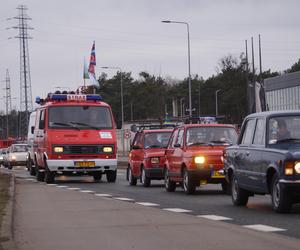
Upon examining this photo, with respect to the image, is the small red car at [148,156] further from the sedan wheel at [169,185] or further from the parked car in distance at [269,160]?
the parked car in distance at [269,160]

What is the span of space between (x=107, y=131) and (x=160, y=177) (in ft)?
16.0

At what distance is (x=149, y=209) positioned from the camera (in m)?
16.3

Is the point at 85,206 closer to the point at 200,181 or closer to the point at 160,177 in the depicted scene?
the point at 200,181

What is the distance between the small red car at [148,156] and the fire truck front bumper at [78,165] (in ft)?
6.05

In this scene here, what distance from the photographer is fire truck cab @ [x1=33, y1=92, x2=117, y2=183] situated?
2945 cm

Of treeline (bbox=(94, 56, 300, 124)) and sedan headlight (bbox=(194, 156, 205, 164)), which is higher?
treeline (bbox=(94, 56, 300, 124))

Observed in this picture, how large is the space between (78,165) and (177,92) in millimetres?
125553

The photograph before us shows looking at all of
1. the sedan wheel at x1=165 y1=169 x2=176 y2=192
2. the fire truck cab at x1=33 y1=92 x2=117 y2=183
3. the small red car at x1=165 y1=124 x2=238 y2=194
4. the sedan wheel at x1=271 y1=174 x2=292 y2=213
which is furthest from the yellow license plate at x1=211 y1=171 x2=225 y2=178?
the fire truck cab at x1=33 y1=92 x2=117 y2=183

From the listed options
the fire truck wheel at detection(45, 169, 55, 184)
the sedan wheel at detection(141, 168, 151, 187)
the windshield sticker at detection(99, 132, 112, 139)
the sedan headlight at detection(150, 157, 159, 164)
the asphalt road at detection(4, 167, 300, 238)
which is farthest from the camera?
the fire truck wheel at detection(45, 169, 55, 184)

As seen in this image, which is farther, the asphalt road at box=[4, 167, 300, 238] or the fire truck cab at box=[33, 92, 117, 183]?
the fire truck cab at box=[33, 92, 117, 183]

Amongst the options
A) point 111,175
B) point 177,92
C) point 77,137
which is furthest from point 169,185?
point 177,92

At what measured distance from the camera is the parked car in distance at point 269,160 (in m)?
13.9

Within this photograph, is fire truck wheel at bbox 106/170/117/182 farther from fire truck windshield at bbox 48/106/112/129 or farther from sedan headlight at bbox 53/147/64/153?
sedan headlight at bbox 53/147/64/153

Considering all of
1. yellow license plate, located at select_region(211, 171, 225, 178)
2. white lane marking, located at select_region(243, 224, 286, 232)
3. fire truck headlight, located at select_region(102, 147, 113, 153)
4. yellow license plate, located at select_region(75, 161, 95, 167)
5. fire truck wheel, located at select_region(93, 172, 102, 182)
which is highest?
fire truck headlight, located at select_region(102, 147, 113, 153)
